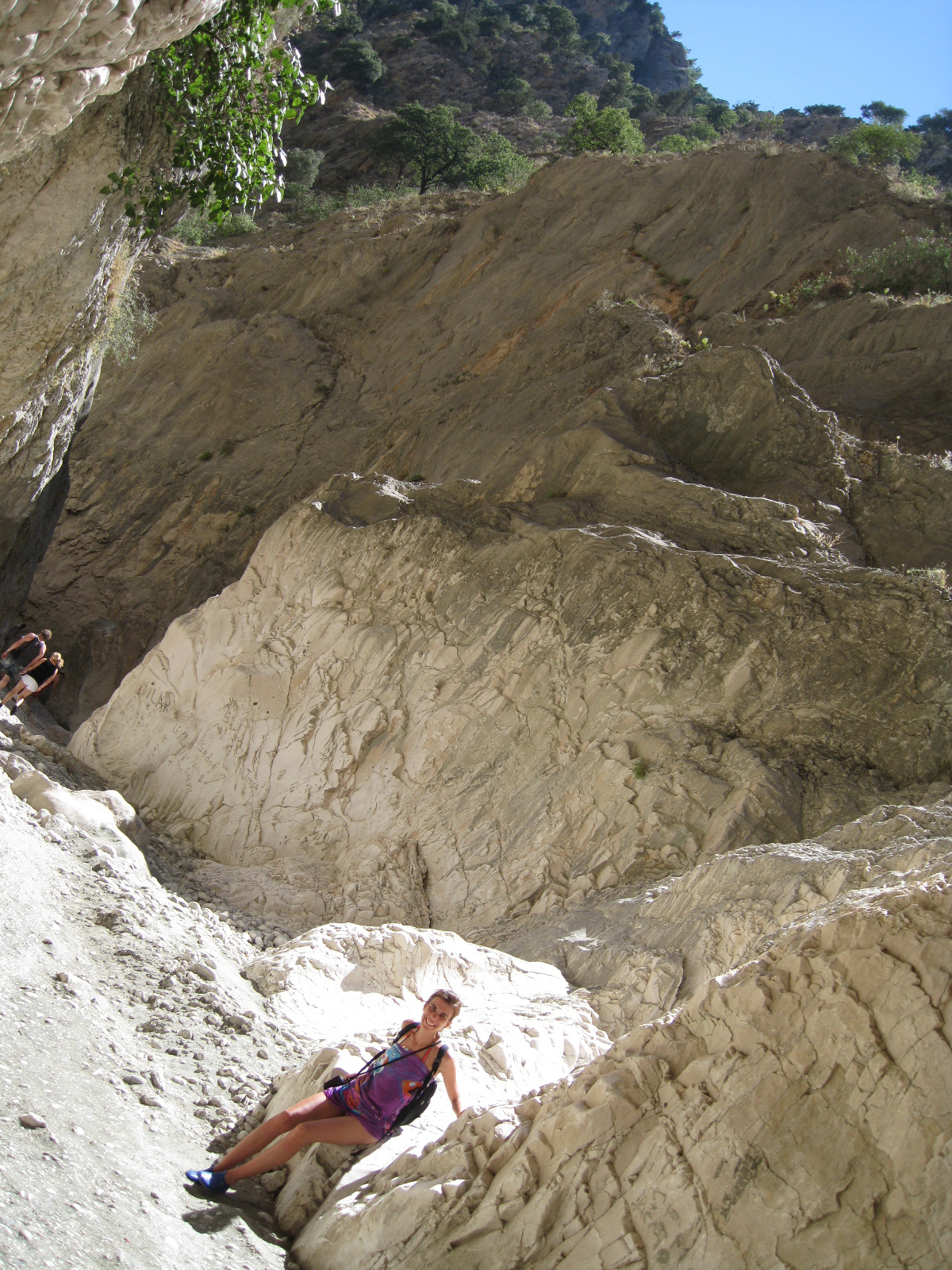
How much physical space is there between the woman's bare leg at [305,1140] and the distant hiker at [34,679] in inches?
339

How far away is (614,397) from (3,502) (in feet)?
24.2

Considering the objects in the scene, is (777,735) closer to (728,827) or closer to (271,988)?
(728,827)

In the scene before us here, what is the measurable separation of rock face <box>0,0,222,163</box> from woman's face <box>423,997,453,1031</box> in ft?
14.9

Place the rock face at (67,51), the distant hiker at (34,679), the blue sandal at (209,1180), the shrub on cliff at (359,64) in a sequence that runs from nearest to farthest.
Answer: the blue sandal at (209,1180) → the rock face at (67,51) → the distant hiker at (34,679) → the shrub on cliff at (359,64)

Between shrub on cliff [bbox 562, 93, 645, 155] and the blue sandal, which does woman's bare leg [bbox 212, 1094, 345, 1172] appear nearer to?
the blue sandal

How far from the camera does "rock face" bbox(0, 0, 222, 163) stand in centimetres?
444

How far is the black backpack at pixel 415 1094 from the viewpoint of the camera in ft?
12.8

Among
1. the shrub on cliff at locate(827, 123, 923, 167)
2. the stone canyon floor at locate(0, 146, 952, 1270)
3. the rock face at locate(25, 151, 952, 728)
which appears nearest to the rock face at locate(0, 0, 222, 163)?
the stone canyon floor at locate(0, 146, 952, 1270)

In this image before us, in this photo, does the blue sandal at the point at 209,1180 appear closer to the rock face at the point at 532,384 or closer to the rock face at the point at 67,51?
the rock face at the point at 67,51

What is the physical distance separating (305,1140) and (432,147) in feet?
132

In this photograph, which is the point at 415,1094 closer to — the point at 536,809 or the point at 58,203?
the point at 536,809

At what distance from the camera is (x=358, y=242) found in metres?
23.3

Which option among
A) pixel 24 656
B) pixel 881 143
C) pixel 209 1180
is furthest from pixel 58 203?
pixel 881 143

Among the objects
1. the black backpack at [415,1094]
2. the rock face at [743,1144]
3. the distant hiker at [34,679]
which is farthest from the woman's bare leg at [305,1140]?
the distant hiker at [34,679]
